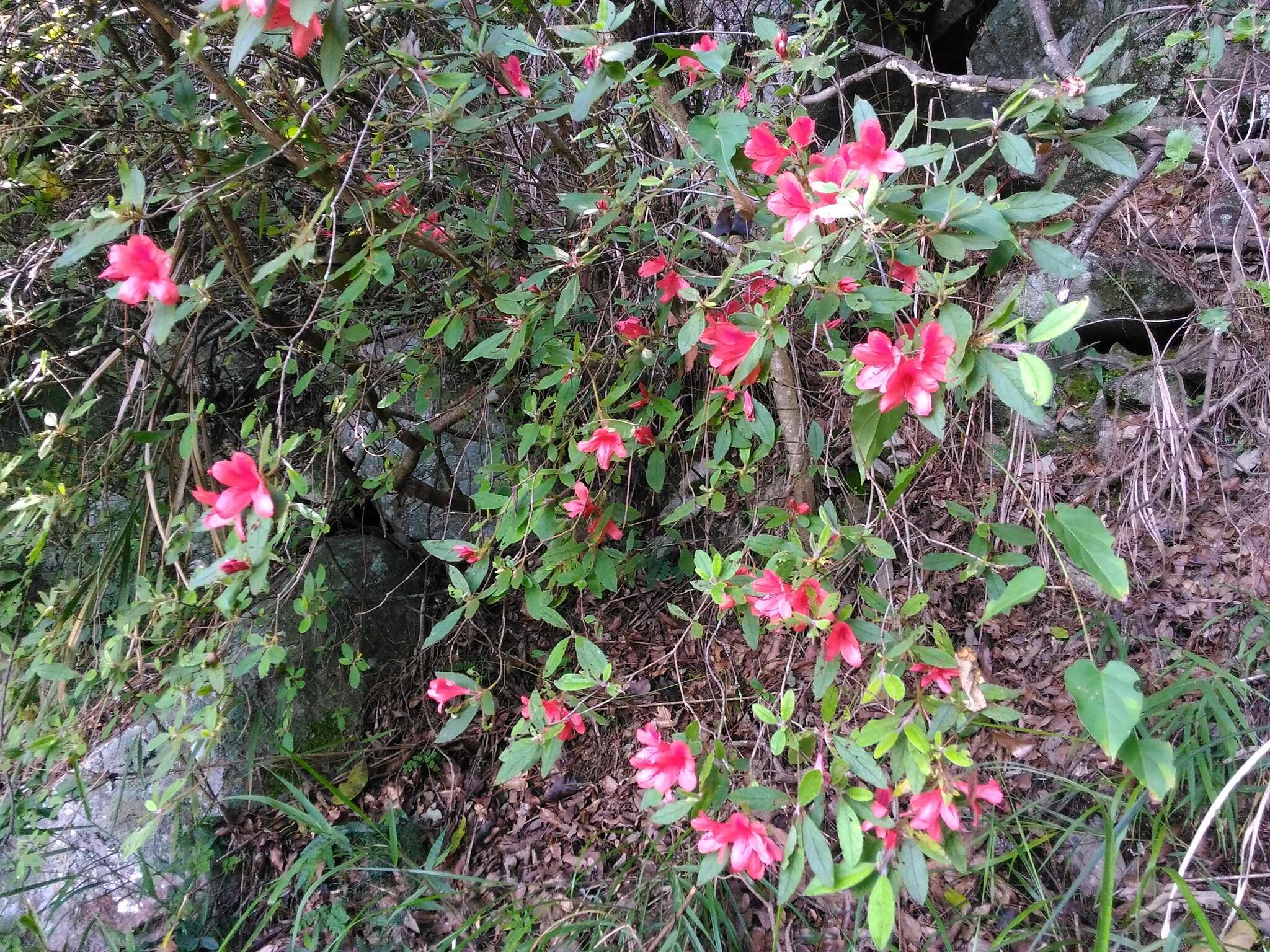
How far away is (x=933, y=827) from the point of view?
3.15 ft

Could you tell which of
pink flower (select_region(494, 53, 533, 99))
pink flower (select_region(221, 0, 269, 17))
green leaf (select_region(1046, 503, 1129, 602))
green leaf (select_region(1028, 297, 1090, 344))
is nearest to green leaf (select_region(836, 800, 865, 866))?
green leaf (select_region(1046, 503, 1129, 602))

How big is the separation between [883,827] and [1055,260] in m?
0.79

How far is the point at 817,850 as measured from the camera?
95 cm

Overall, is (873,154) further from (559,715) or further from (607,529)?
(559,715)

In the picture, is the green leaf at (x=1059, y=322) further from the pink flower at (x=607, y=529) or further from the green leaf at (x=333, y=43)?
the pink flower at (x=607, y=529)

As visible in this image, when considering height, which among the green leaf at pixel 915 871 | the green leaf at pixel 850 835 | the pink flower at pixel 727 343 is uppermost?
the pink flower at pixel 727 343

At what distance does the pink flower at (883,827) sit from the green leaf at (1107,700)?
1.05 feet

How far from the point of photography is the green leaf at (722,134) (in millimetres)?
958

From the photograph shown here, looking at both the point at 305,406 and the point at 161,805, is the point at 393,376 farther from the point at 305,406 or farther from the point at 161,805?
the point at 161,805

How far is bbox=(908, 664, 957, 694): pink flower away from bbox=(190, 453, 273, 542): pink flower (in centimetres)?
97

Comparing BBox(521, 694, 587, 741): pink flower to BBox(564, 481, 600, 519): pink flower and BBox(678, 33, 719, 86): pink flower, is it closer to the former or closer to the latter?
BBox(564, 481, 600, 519): pink flower

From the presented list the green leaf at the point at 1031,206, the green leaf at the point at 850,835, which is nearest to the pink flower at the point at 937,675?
the green leaf at the point at 850,835

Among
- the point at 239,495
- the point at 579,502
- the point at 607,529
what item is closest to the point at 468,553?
the point at 579,502

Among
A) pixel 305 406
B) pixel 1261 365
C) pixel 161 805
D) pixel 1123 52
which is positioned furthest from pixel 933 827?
pixel 1123 52
